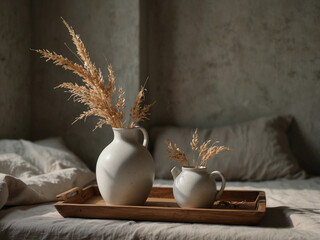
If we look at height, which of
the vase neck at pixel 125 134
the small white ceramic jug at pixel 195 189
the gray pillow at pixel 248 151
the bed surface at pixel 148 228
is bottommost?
the gray pillow at pixel 248 151

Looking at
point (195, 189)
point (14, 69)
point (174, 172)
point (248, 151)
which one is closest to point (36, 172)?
point (14, 69)

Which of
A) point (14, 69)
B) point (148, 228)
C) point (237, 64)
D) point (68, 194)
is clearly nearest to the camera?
point (148, 228)

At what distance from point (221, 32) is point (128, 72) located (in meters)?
0.83

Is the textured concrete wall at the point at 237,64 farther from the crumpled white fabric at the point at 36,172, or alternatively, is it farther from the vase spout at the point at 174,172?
the vase spout at the point at 174,172

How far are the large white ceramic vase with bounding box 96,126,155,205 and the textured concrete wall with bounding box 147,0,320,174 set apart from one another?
1.79 meters

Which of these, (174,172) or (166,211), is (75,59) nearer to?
(174,172)

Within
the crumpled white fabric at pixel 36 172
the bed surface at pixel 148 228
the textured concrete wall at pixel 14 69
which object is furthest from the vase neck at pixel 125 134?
the textured concrete wall at pixel 14 69

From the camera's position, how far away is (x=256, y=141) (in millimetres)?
2965

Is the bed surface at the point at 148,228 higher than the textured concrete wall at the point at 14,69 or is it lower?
lower

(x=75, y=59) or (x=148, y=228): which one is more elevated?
(x=75, y=59)

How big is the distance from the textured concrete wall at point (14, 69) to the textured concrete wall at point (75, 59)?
9 cm

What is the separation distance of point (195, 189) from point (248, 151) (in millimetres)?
1532

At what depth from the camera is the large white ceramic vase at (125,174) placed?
1558mm

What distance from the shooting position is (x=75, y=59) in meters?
3.17
